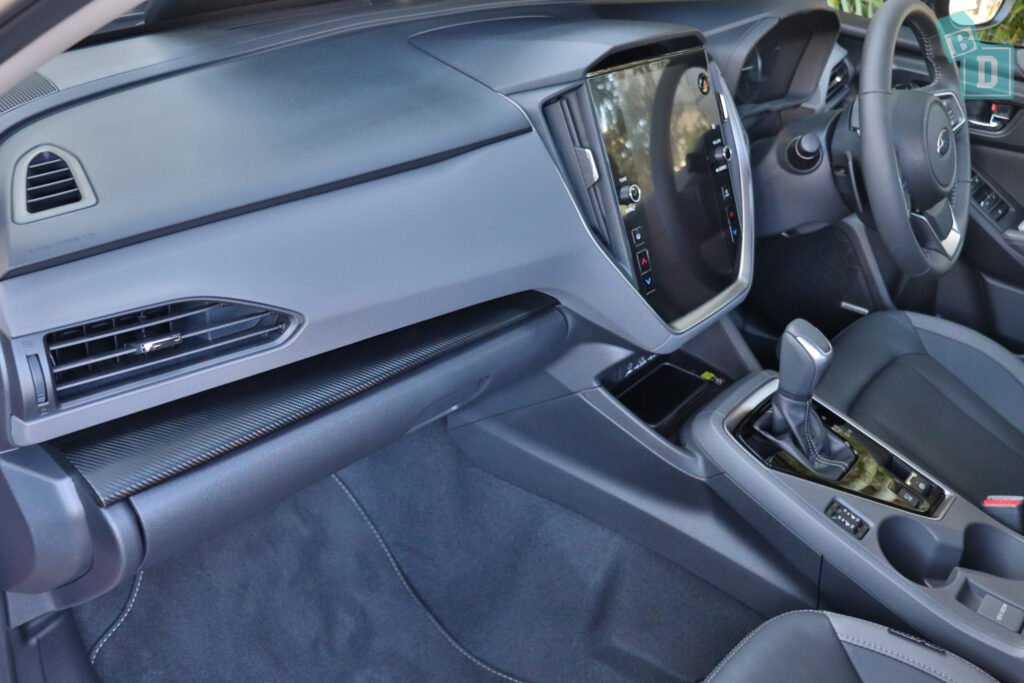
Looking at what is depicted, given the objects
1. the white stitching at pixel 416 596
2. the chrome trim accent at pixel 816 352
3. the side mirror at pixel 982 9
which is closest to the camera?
the chrome trim accent at pixel 816 352

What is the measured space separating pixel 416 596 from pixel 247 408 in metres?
0.70

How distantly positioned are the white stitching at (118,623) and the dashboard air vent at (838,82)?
1.65m

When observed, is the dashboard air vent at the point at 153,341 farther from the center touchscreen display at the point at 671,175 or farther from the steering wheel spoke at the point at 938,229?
the steering wheel spoke at the point at 938,229

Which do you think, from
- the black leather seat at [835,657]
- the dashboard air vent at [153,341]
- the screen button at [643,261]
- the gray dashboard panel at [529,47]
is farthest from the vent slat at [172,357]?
the black leather seat at [835,657]

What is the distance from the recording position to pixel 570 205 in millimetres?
1295

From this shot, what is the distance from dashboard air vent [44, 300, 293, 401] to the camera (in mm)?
938

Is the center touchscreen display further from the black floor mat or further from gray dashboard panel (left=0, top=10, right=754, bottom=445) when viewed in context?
the black floor mat

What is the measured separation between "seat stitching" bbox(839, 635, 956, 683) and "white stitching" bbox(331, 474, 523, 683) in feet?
1.94

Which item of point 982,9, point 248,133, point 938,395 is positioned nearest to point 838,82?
point 982,9

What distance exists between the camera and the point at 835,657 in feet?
3.86

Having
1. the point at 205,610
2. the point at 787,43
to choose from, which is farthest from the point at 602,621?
the point at 787,43

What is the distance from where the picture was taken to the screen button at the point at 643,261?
1.41m

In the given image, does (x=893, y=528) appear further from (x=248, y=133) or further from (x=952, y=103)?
(x=248, y=133)

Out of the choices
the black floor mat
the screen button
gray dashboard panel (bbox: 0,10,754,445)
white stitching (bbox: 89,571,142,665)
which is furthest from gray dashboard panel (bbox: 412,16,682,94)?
white stitching (bbox: 89,571,142,665)
